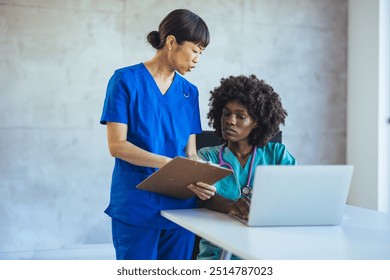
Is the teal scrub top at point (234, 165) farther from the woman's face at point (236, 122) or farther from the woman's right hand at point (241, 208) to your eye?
the woman's right hand at point (241, 208)

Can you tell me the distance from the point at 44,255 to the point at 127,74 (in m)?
1.93

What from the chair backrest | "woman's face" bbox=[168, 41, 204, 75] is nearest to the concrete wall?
the chair backrest

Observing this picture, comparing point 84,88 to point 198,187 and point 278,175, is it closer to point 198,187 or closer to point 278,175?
point 198,187

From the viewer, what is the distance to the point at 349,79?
4.11 m

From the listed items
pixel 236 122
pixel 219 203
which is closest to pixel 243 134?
pixel 236 122

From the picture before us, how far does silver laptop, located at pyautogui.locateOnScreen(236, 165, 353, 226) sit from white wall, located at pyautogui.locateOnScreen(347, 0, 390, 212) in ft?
8.33

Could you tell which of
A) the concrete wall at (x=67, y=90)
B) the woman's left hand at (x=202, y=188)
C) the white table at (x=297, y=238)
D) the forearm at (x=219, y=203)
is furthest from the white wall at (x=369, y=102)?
the woman's left hand at (x=202, y=188)

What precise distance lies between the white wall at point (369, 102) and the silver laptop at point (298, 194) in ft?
8.33

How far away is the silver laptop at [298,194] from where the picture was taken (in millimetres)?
1338

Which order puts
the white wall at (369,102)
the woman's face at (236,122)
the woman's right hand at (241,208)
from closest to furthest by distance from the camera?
the woman's right hand at (241,208) → the woman's face at (236,122) → the white wall at (369,102)
